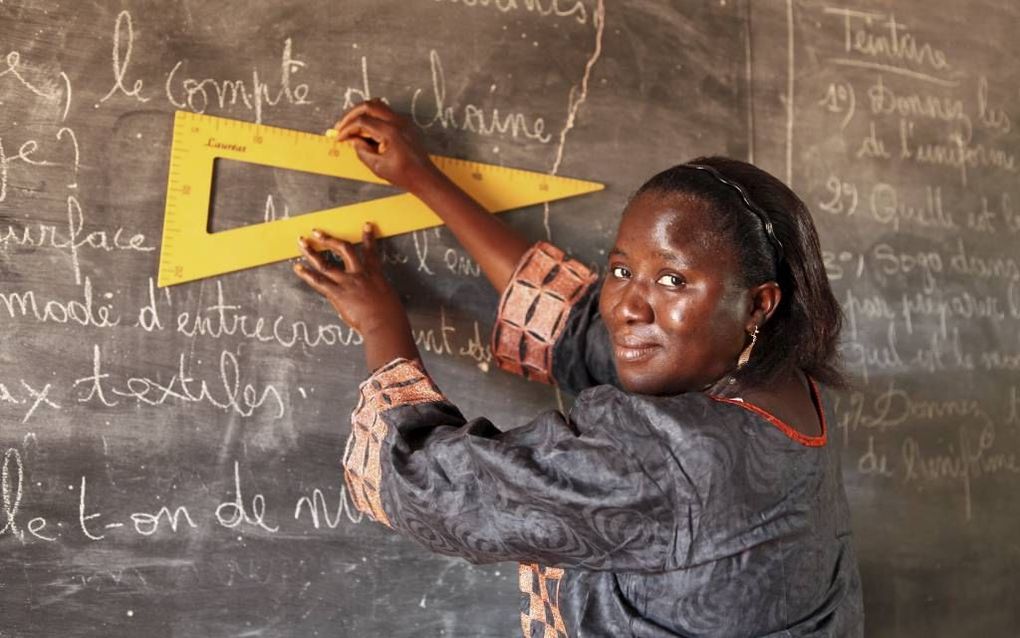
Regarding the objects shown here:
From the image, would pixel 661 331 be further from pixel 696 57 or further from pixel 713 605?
pixel 696 57

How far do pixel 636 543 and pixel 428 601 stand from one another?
760mm

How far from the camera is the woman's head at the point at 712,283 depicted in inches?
47.0

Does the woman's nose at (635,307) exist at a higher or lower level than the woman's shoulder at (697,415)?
higher

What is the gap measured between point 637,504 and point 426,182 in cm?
80

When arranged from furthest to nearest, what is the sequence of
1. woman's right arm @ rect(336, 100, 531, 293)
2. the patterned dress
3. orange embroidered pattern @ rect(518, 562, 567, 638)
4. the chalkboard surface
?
woman's right arm @ rect(336, 100, 531, 293) < the chalkboard surface < orange embroidered pattern @ rect(518, 562, 567, 638) < the patterned dress

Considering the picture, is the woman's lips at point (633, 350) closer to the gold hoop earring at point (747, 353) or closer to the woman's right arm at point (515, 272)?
the gold hoop earring at point (747, 353)

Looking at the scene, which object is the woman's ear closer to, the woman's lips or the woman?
the woman

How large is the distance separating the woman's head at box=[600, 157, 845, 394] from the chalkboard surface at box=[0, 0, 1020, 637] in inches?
10.2

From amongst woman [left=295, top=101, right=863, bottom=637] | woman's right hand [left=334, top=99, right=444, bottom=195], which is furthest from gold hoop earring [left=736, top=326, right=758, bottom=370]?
woman's right hand [left=334, top=99, right=444, bottom=195]

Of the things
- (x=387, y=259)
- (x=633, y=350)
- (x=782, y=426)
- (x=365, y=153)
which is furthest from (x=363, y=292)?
(x=782, y=426)

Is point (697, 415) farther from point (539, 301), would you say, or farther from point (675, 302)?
point (539, 301)

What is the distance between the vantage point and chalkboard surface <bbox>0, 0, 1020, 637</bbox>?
1.48m

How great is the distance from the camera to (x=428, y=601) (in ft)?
5.67

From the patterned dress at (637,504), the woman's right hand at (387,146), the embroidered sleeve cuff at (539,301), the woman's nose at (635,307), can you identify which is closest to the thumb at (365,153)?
the woman's right hand at (387,146)
